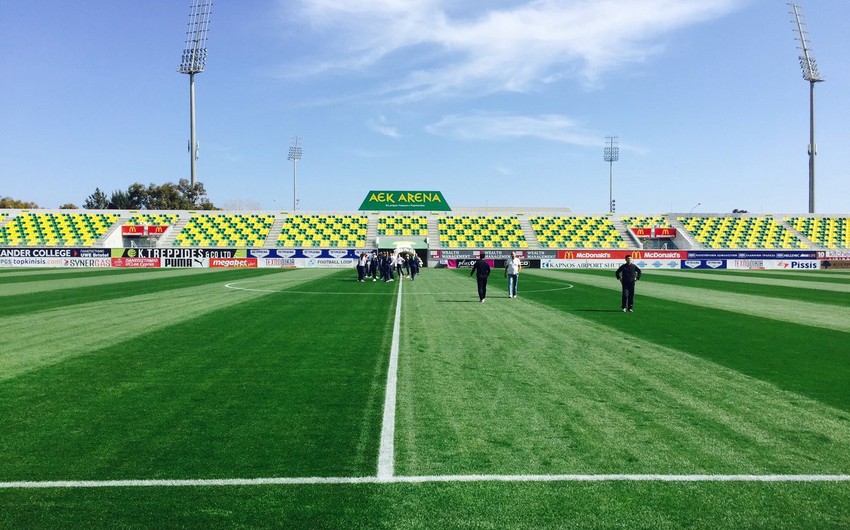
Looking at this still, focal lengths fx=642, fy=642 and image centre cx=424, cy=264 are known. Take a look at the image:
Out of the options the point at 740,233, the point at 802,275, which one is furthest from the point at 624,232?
the point at 802,275

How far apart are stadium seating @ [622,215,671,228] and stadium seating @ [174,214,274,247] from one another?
132 feet

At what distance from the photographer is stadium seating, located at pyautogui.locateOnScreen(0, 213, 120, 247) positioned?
64.2 metres

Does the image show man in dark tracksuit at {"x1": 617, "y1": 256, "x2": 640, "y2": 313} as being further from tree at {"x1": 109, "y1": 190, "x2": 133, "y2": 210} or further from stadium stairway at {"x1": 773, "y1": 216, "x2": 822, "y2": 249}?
tree at {"x1": 109, "y1": 190, "x2": 133, "y2": 210}

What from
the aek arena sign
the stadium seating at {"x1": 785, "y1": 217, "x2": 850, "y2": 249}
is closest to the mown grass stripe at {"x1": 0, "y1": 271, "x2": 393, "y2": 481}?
the aek arena sign

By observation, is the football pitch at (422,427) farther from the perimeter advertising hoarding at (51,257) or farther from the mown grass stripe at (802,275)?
the perimeter advertising hoarding at (51,257)

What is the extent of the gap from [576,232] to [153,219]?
4647cm

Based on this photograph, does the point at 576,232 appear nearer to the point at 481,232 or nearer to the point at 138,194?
the point at 481,232

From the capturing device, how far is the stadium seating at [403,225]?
69938 mm

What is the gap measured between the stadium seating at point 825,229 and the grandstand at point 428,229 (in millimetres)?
96

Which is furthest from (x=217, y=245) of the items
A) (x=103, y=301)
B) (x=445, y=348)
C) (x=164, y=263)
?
(x=445, y=348)

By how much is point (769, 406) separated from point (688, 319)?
9679 millimetres

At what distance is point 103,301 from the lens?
69.5 ft

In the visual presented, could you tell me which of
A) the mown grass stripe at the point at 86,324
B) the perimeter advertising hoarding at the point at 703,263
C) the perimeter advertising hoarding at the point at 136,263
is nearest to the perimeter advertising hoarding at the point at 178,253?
the perimeter advertising hoarding at the point at 136,263

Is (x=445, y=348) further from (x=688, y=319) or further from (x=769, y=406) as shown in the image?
(x=688, y=319)
